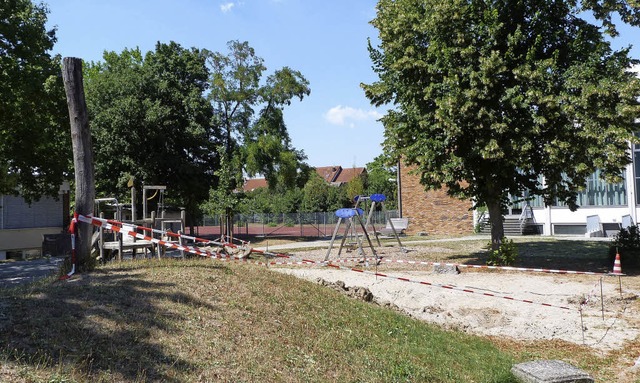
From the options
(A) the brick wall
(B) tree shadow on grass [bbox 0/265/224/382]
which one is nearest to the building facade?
(A) the brick wall

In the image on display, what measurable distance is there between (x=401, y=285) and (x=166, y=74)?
24055 millimetres

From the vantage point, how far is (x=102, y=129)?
96.2 feet

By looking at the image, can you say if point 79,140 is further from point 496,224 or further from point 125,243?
point 496,224

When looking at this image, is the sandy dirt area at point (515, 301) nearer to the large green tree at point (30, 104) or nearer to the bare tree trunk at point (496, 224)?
the bare tree trunk at point (496, 224)

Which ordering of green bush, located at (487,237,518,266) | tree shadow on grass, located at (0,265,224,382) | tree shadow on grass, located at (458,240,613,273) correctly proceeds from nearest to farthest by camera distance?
tree shadow on grass, located at (0,265,224,382), tree shadow on grass, located at (458,240,613,273), green bush, located at (487,237,518,266)

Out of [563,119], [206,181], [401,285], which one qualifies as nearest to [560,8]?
[563,119]

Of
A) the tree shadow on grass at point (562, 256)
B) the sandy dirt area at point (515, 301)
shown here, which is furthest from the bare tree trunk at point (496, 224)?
the sandy dirt area at point (515, 301)

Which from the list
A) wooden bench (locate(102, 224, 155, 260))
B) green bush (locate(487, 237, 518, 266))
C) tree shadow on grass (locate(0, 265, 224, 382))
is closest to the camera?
tree shadow on grass (locate(0, 265, 224, 382))

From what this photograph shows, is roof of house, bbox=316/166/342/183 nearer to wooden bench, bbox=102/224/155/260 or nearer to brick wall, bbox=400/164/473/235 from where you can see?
brick wall, bbox=400/164/473/235

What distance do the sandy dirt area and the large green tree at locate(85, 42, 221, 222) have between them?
16.5 meters

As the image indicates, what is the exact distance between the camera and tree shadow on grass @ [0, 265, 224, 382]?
4852 millimetres

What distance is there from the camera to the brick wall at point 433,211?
3338cm

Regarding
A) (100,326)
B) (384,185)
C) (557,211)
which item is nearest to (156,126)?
(557,211)

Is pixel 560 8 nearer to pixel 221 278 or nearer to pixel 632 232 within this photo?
pixel 632 232
